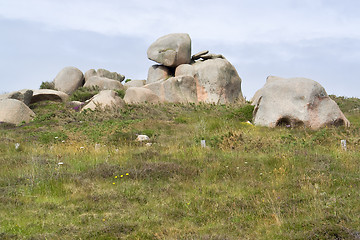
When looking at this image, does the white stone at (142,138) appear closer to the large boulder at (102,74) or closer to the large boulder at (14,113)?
the large boulder at (14,113)

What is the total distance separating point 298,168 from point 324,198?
7.18ft

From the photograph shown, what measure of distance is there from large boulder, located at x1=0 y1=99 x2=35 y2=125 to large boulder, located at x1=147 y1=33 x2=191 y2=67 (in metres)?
12.5

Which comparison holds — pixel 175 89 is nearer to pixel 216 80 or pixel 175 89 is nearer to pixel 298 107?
pixel 216 80

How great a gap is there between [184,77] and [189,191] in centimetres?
2248

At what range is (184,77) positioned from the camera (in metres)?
30.1

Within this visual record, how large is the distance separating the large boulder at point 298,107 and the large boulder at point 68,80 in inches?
889

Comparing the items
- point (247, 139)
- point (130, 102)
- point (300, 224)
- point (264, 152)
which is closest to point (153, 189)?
point (300, 224)

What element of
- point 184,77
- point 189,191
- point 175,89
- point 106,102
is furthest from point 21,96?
point 189,191

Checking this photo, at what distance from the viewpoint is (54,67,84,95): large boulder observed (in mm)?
36406

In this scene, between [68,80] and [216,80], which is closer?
[216,80]

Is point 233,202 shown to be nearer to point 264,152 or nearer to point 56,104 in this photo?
point 264,152

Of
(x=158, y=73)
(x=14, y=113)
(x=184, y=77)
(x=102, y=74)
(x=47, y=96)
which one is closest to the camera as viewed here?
(x=14, y=113)

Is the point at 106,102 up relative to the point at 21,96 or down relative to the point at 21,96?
down

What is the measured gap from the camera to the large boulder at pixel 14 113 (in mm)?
23094
